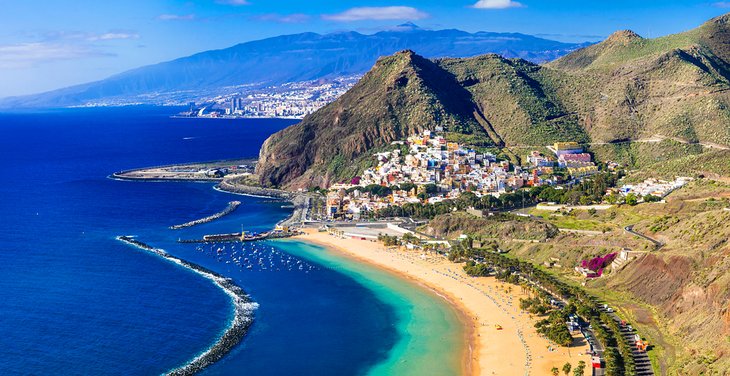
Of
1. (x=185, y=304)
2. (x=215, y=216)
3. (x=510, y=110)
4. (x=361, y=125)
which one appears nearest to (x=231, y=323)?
(x=185, y=304)

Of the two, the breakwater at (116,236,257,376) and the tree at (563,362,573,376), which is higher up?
the tree at (563,362,573,376)

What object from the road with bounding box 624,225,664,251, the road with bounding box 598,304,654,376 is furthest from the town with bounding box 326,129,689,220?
the road with bounding box 598,304,654,376

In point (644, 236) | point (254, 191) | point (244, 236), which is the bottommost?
point (244, 236)

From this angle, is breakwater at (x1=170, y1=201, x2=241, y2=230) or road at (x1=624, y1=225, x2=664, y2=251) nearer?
road at (x1=624, y1=225, x2=664, y2=251)

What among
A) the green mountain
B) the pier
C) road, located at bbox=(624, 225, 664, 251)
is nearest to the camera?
road, located at bbox=(624, 225, 664, 251)

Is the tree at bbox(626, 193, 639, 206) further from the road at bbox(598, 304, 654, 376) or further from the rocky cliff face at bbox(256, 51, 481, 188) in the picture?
the rocky cliff face at bbox(256, 51, 481, 188)

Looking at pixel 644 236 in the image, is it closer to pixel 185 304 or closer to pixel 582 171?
pixel 185 304

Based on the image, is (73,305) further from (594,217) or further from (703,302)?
(594,217)
